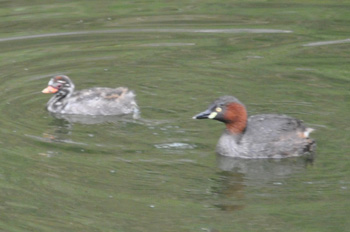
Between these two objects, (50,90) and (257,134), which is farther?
(50,90)

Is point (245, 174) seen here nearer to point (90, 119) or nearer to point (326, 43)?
point (90, 119)

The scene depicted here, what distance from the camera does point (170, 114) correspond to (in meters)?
11.0

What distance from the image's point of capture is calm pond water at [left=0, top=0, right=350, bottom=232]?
8016 mm

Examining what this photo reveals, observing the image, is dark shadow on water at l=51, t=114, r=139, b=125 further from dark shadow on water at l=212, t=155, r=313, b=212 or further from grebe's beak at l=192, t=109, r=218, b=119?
dark shadow on water at l=212, t=155, r=313, b=212

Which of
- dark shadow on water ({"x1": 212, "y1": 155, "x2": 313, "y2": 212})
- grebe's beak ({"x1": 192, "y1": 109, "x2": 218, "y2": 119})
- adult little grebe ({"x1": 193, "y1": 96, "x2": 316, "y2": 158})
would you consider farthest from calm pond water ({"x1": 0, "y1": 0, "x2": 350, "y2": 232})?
grebe's beak ({"x1": 192, "y1": 109, "x2": 218, "y2": 119})

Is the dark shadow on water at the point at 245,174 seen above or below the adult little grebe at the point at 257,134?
below

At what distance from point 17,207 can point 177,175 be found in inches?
67.6

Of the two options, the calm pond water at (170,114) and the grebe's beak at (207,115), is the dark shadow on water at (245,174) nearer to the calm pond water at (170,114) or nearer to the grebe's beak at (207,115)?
the calm pond water at (170,114)

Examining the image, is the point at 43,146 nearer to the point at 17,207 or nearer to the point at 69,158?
the point at 69,158

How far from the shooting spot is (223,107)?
32.8 ft

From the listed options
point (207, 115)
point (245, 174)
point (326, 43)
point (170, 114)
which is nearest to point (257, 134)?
point (207, 115)

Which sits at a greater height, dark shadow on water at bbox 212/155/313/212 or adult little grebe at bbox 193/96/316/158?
adult little grebe at bbox 193/96/316/158

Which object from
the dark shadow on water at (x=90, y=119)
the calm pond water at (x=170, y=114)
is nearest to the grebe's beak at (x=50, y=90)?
the calm pond water at (x=170, y=114)

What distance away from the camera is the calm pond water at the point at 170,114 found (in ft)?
26.3
